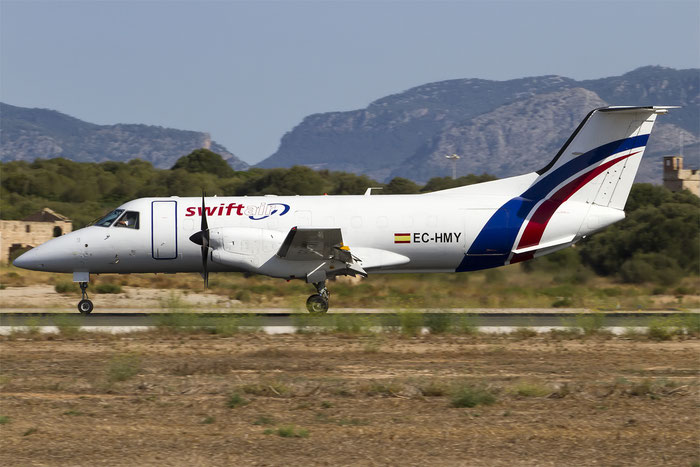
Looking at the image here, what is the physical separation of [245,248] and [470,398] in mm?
11280

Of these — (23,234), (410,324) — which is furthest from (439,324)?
(23,234)

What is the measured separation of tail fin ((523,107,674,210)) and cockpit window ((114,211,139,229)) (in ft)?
32.7

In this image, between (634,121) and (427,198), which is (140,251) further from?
(634,121)

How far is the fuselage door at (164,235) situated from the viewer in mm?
21781

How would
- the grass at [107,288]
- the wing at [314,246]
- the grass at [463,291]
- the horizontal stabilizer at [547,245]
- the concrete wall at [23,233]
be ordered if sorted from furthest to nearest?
the concrete wall at [23,233] < the grass at [107,288] < the grass at [463,291] < the horizontal stabilizer at [547,245] < the wing at [314,246]

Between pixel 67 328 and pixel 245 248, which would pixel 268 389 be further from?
pixel 245 248

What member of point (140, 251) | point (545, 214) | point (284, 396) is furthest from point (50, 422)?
point (545, 214)

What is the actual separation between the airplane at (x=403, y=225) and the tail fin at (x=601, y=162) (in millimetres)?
25

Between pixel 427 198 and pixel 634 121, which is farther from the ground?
pixel 634 121

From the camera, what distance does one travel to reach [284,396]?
11062 millimetres

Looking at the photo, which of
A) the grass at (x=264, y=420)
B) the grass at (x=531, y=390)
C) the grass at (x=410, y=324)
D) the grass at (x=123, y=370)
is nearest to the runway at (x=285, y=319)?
the grass at (x=410, y=324)

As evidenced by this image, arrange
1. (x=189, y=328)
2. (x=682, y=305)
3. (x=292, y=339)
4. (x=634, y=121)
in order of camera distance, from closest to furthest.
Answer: (x=292, y=339)
(x=189, y=328)
(x=634, y=121)
(x=682, y=305)

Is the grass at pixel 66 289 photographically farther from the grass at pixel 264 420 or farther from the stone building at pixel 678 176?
the stone building at pixel 678 176

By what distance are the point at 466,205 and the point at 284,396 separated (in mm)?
11370
